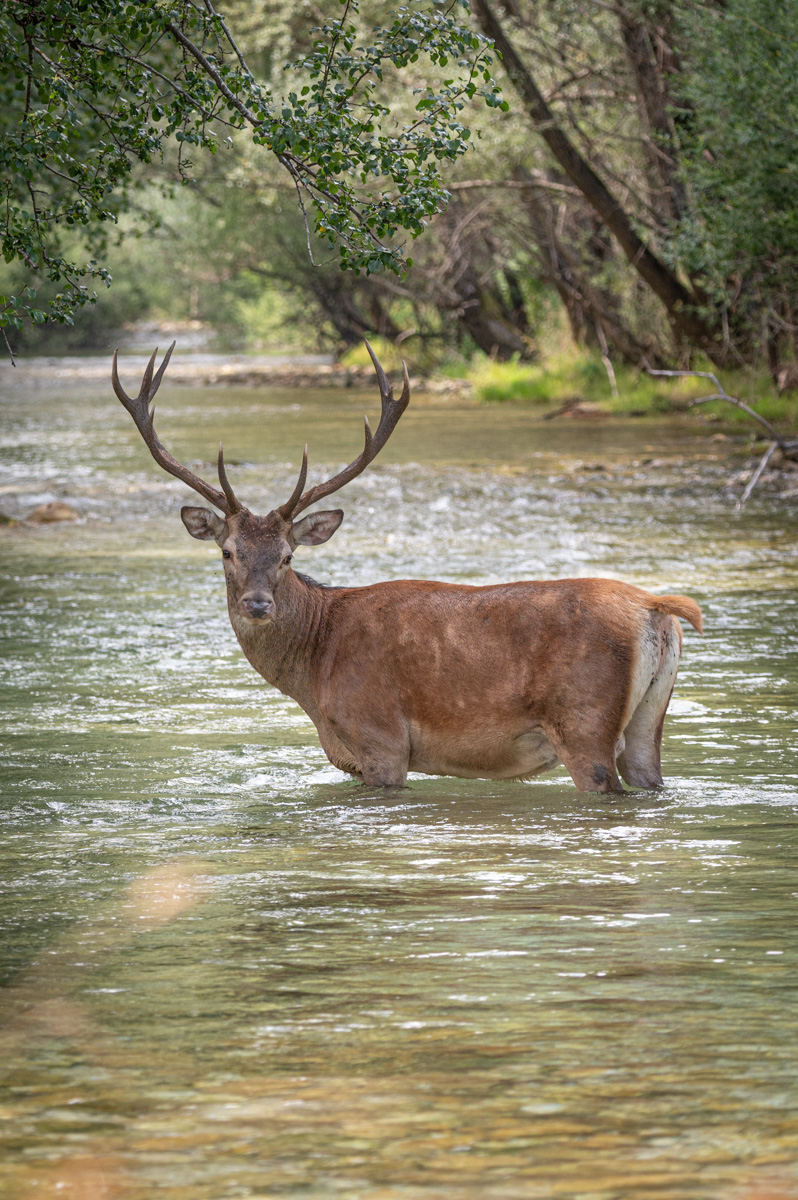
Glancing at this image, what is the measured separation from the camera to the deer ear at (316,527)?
7.75 meters

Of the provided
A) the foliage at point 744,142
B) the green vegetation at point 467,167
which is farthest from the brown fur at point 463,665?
the foliage at point 744,142

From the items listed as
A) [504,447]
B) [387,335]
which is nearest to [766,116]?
[504,447]

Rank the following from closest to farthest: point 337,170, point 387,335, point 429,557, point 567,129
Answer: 1. point 337,170
2. point 429,557
3. point 567,129
4. point 387,335

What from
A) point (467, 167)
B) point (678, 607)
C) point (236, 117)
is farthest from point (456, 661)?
point (467, 167)

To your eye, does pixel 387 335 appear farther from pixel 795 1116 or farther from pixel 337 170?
pixel 795 1116

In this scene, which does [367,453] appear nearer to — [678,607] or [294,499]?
[294,499]

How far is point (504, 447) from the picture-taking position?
84.1 feet

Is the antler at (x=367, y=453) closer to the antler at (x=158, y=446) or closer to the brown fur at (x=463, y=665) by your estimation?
the brown fur at (x=463, y=665)

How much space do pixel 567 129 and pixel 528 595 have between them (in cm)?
2385

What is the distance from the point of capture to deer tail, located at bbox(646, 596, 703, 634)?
6746 mm

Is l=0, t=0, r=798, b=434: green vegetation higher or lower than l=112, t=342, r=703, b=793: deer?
higher

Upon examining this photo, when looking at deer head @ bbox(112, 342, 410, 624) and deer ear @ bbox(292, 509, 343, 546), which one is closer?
deer head @ bbox(112, 342, 410, 624)

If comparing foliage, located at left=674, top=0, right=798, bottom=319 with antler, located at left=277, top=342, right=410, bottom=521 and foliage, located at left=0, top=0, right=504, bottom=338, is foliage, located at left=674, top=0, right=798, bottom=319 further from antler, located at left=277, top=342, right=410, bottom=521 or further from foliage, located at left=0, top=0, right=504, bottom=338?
antler, located at left=277, top=342, right=410, bottom=521

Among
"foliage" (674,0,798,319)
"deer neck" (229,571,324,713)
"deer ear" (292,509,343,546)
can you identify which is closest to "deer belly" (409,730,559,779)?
"deer neck" (229,571,324,713)
